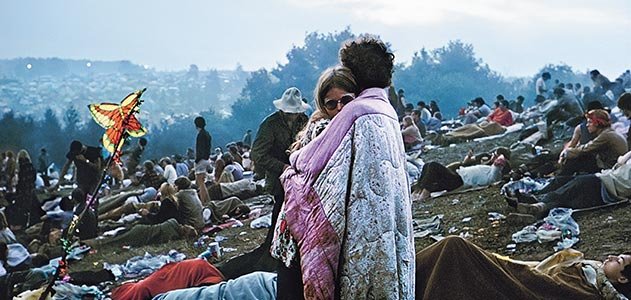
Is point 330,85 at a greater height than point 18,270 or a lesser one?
greater

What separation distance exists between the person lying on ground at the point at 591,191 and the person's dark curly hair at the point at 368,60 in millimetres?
3457

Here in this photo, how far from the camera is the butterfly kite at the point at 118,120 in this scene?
2.97 m

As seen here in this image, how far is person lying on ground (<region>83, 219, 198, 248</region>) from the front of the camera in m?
6.57

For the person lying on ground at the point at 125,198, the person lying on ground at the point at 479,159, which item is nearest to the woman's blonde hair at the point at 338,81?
the person lying on ground at the point at 479,159

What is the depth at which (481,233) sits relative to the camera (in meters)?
5.56

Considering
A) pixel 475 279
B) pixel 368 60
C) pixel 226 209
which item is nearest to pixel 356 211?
pixel 368 60

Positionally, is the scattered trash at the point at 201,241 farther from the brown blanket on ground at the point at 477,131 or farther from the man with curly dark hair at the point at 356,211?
the man with curly dark hair at the point at 356,211

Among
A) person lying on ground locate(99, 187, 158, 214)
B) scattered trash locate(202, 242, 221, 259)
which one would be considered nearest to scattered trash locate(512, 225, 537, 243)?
scattered trash locate(202, 242, 221, 259)

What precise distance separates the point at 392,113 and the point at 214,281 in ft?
5.21

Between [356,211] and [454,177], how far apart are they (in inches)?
199

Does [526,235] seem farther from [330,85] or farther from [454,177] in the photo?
[330,85]

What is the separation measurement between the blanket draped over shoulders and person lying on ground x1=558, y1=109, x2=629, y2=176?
4.19m

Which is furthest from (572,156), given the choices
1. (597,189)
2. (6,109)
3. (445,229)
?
(6,109)

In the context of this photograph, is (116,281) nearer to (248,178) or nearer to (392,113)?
(248,178)
